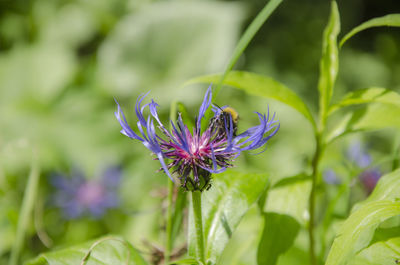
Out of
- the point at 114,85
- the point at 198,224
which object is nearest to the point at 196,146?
the point at 198,224

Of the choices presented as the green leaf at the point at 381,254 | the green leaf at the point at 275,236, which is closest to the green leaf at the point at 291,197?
the green leaf at the point at 275,236

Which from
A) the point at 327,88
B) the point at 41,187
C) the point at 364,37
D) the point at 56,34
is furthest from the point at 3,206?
the point at 364,37

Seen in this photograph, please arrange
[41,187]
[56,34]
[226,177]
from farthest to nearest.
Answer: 1. [56,34]
2. [41,187]
3. [226,177]

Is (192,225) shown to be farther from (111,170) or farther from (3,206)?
(111,170)

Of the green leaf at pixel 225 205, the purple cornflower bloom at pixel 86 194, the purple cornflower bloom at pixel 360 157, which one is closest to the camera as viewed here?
the green leaf at pixel 225 205

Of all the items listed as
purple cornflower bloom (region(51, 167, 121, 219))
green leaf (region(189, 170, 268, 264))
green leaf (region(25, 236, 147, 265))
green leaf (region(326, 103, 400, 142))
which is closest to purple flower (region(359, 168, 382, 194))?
Answer: green leaf (region(326, 103, 400, 142))

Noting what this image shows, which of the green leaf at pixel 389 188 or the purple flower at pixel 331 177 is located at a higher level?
the green leaf at pixel 389 188

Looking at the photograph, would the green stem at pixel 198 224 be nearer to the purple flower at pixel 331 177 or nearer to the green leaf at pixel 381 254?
the green leaf at pixel 381 254
